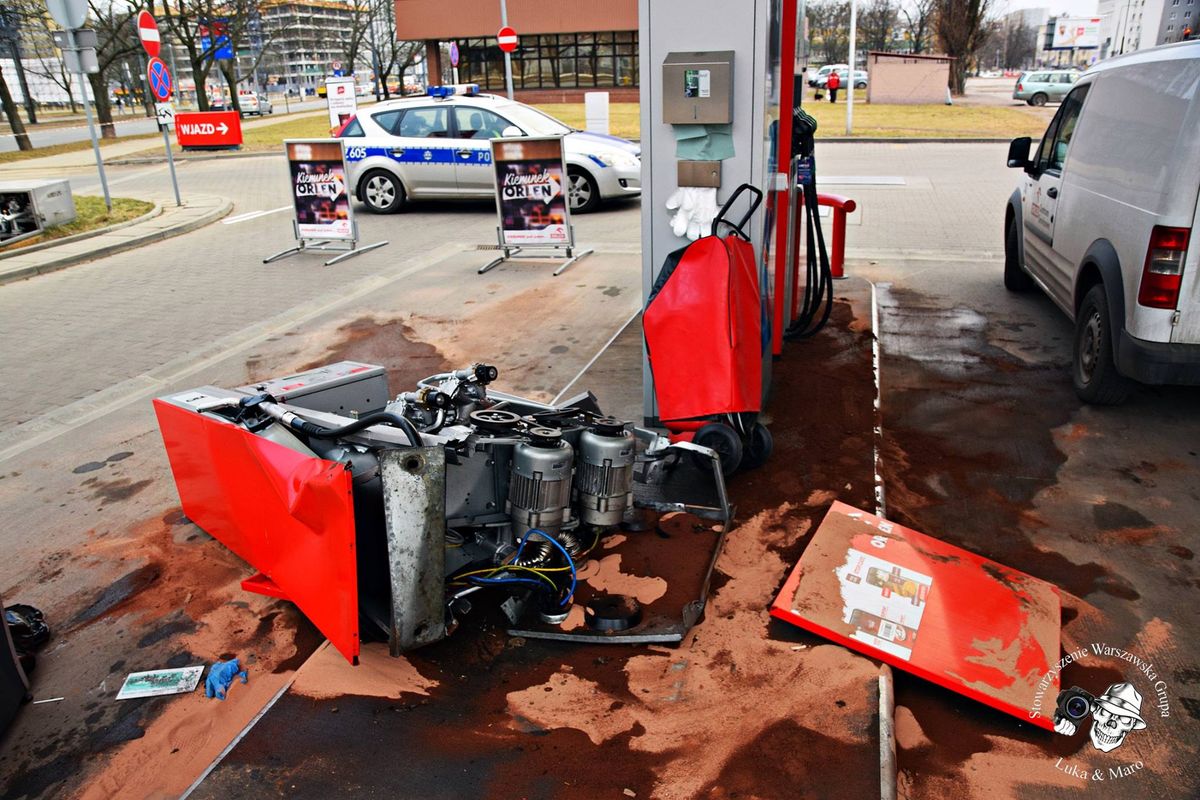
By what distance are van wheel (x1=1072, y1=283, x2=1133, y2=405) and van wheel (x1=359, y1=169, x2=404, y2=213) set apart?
10.6 meters

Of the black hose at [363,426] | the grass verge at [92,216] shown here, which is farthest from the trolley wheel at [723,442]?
the grass verge at [92,216]

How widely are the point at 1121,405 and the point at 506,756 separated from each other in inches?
189

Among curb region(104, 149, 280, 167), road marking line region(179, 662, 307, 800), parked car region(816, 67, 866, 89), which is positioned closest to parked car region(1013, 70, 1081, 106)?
parked car region(816, 67, 866, 89)

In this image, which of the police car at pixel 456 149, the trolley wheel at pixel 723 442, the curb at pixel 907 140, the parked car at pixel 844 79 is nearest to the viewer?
the trolley wheel at pixel 723 442

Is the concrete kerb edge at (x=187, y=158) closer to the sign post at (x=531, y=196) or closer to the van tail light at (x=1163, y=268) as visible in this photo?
the sign post at (x=531, y=196)

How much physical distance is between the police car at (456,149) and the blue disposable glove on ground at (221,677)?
1045 centimetres

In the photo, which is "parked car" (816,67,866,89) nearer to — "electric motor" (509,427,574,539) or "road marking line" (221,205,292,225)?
"road marking line" (221,205,292,225)

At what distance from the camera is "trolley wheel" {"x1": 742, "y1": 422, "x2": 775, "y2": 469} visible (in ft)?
15.7

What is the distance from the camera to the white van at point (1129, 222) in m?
4.74

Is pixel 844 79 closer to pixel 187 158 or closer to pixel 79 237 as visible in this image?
pixel 187 158

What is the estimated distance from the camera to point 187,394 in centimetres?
451

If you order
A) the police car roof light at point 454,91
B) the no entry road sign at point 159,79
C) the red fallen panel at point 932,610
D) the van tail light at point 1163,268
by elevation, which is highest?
→ the no entry road sign at point 159,79

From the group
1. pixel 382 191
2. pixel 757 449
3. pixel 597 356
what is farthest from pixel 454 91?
pixel 757 449

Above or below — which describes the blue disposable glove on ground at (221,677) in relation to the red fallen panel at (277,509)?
below
